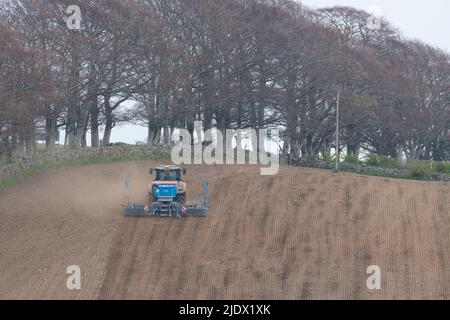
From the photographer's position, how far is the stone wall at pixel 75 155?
6270cm

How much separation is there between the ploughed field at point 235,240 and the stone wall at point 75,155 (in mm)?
1439

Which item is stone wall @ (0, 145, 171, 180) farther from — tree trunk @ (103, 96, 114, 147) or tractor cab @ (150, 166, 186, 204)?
tractor cab @ (150, 166, 186, 204)

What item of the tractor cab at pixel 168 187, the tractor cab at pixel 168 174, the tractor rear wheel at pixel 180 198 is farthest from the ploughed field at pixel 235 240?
the tractor cab at pixel 168 174

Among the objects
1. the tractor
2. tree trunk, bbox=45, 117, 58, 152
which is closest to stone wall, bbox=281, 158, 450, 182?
tree trunk, bbox=45, 117, 58, 152

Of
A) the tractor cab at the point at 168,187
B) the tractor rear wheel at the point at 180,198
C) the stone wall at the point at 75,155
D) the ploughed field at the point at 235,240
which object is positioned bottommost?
the ploughed field at the point at 235,240

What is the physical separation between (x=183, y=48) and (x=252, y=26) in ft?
26.1

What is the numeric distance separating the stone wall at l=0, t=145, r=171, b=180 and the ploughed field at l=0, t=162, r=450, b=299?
4.72ft

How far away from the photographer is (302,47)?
280ft

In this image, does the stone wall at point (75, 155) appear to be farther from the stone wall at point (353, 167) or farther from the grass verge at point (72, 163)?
the stone wall at point (353, 167)

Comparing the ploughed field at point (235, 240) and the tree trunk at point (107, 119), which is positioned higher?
the tree trunk at point (107, 119)

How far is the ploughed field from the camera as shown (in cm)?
4288

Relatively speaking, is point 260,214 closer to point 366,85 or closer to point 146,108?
point 146,108

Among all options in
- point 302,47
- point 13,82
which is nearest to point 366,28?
point 302,47

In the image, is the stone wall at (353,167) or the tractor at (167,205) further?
the stone wall at (353,167)
